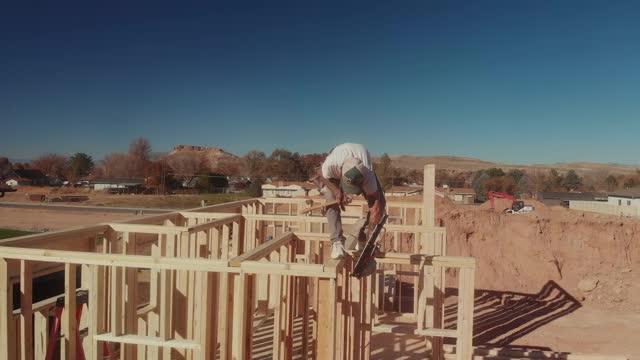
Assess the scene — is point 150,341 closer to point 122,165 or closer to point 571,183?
point 571,183

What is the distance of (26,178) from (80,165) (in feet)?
26.9

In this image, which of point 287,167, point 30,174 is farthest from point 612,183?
point 30,174

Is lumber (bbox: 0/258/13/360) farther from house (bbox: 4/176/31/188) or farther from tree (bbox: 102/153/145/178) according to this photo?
tree (bbox: 102/153/145/178)

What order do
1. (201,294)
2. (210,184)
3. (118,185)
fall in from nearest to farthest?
(201,294)
(210,184)
(118,185)

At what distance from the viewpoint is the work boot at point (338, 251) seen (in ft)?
11.8

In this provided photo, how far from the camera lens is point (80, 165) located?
75.1 metres

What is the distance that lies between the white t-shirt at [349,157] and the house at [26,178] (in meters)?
72.0

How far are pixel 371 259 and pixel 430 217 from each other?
4.02 meters

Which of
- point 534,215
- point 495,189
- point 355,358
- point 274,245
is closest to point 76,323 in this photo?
point 274,245

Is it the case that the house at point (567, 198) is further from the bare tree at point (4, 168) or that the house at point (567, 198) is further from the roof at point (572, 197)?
the bare tree at point (4, 168)

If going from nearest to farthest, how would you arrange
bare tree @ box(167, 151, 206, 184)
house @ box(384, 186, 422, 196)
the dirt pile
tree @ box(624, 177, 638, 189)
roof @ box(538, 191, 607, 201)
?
the dirt pile → house @ box(384, 186, 422, 196) → roof @ box(538, 191, 607, 201) → tree @ box(624, 177, 638, 189) → bare tree @ box(167, 151, 206, 184)

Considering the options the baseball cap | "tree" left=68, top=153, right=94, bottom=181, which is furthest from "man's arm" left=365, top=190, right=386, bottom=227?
"tree" left=68, top=153, right=94, bottom=181

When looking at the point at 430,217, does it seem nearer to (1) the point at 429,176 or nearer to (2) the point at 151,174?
(1) the point at 429,176

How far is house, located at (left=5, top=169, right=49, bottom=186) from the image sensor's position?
63906 millimetres
